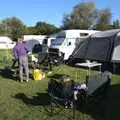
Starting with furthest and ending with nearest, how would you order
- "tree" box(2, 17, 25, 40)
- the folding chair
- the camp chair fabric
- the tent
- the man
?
1. "tree" box(2, 17, 25, 40)
2. the tent
3. the man
4. the camp chair fabric
5. the folding chair

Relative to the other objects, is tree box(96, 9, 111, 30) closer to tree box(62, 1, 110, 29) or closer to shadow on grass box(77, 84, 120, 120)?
tree box(62, 1, 110, 29)

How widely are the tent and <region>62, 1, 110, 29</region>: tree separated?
147ft

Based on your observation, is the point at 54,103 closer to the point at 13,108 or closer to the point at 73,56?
the point at 13,108

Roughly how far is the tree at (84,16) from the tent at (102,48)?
147 ft

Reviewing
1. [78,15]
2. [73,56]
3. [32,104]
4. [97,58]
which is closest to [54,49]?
[73,56]

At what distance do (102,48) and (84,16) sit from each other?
49.3 meters

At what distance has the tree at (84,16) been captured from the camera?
65688 mm

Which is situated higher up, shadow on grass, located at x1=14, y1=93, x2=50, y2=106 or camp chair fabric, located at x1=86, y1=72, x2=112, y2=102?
camp chair fabric, located at x1=86, y1=72, x2=112, y2=102

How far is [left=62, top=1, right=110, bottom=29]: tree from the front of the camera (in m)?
65.7

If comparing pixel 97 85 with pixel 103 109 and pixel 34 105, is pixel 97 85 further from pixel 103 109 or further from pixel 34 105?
pixel 34 105

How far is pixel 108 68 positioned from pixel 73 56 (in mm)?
4139

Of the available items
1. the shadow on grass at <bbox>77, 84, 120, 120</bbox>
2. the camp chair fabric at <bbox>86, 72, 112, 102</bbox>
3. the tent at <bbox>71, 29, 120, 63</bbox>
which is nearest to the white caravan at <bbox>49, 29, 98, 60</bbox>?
the tent at <bbox>71, 29, 120, 63</bbox>

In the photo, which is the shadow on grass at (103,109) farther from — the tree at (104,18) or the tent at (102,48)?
the tree at (104,18)

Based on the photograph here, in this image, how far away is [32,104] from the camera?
9.12 m
